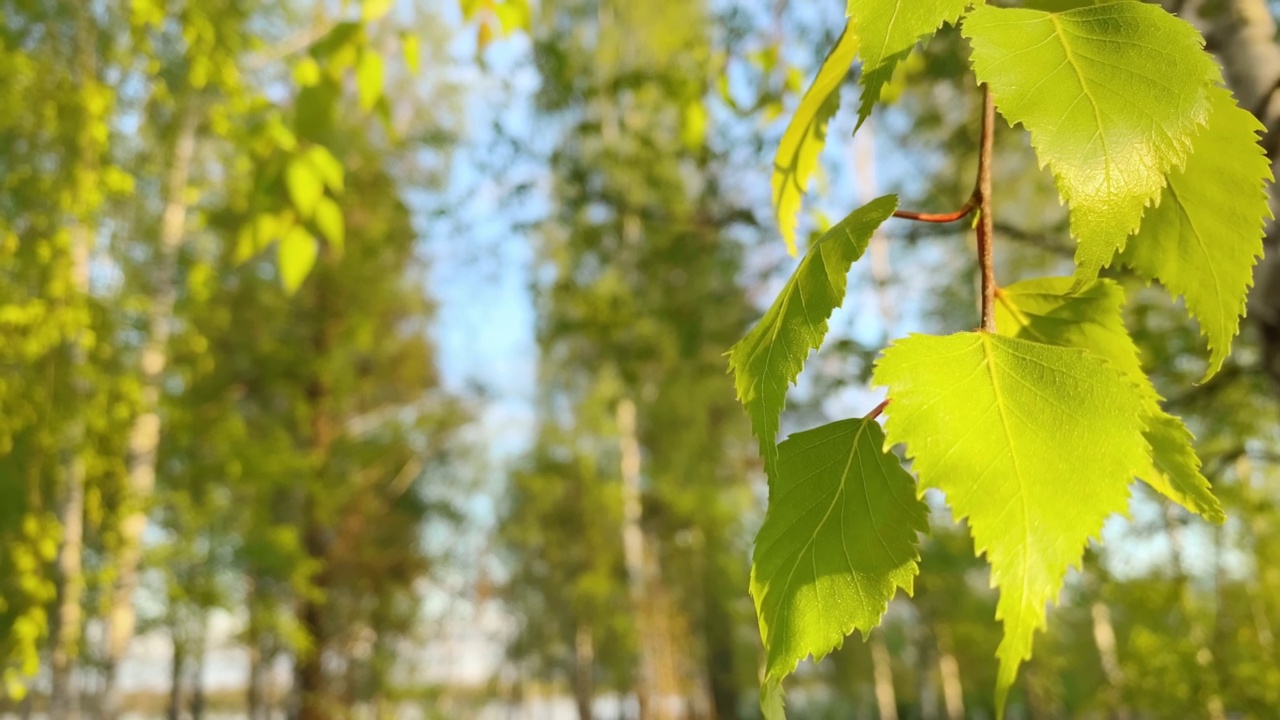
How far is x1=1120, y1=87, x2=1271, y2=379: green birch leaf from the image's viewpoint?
20cm

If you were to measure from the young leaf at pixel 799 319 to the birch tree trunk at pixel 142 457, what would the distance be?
11.4 ft

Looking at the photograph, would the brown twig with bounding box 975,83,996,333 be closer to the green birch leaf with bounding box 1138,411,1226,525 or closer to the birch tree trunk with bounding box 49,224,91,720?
the green birch leaf with bounding box 1138,411,1226,525

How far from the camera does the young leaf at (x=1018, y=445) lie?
6.6 inches

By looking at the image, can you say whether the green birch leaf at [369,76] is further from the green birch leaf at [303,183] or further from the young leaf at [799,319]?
the young leaf at [799,319]

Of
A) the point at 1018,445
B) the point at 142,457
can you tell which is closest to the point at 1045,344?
the point at 1018,445

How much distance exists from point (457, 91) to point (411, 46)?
7594 millimetres

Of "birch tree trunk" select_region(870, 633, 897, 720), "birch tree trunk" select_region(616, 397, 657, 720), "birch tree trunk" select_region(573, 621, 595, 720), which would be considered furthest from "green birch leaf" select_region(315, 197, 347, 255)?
"birch tree trunk" select_region(870, 633, 897, 720)

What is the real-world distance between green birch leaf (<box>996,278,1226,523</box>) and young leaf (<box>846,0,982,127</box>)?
0.07 meters

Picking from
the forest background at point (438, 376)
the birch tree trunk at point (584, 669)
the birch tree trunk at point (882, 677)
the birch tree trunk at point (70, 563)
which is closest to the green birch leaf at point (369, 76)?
the forest background at point (438, 376)

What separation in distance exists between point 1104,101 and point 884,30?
5cm

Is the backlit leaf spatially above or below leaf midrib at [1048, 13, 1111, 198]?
above

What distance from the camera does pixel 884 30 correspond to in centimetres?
19

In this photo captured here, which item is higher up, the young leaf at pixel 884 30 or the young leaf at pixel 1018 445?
the young leaf at pixel 884 30

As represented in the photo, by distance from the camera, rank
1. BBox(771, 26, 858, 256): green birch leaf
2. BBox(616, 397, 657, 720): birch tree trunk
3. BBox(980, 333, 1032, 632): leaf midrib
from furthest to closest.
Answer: BBox(616, 397, 657, 720): birch tree trunk → BBox(771, 26, 858, 256): green birch leaf → BBox(980, 333, 1032, 632): leaf midrib
